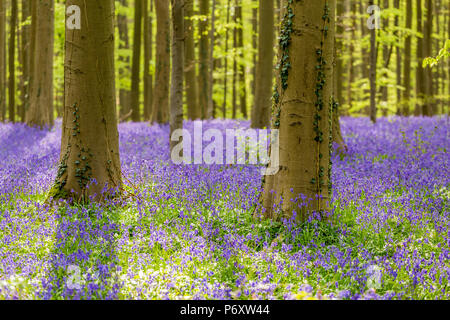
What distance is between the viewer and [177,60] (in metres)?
9.67

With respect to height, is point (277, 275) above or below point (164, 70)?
below

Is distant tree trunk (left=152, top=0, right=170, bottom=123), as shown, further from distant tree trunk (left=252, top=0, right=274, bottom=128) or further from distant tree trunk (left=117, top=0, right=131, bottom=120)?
distant tree trunk (left=117, top=0, right=131, bottom=120)

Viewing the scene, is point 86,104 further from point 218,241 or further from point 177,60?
point 177,60

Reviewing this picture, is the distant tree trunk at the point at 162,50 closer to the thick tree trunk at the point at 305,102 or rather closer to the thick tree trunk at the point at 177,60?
the thick tree trunk at the point at 177,60

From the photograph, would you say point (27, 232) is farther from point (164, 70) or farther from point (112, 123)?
point (164, 70)

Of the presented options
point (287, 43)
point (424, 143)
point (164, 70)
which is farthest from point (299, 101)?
point (164, 70)

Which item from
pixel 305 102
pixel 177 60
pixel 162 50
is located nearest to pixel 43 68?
pixel 162 50

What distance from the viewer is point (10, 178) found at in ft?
25.6

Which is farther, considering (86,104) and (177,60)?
(177,60)

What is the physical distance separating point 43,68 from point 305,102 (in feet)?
42.5

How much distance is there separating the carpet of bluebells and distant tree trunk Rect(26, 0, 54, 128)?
852cm

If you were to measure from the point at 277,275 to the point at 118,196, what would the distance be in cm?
323

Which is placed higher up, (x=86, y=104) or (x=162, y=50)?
(x=162, y=50)

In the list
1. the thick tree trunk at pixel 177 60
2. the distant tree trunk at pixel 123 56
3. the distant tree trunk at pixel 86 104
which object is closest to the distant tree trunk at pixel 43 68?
the thick tree trunk at pixel 177 60
